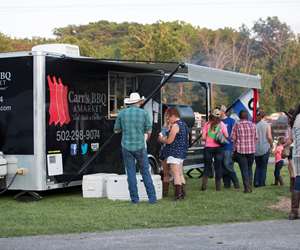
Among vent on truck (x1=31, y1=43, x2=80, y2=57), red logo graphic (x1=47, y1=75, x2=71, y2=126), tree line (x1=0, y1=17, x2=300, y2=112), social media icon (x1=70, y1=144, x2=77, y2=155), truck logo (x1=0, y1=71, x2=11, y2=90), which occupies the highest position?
tree line (x1=0, y1=17, x2=300, y2=112)

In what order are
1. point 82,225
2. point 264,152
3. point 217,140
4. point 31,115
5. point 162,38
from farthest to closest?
point 162,38
point 264,152
point 217,140
point 31,115
point 82,225

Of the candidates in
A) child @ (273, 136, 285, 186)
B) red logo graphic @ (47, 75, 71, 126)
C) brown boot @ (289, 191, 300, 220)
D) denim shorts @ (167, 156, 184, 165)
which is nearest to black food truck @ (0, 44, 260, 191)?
red logo graphic @ (47, 75, 71, 126)

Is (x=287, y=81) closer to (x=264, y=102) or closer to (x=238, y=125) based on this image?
(x=264, y=102)

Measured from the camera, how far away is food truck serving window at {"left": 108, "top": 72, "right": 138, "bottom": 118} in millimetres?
12938

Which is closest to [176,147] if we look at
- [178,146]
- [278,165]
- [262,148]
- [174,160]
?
[178,146]

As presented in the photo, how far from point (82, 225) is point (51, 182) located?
2711 millimetres

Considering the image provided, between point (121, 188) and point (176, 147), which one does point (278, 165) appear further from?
point (121, 188)

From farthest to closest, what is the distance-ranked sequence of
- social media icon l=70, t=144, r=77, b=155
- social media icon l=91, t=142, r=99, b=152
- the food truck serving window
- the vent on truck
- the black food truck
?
the food truck serving window → social media icon l=91, t=142, r=99, b=152 → the vent on truck → social media icon l=70, t=144, r=77, b=155 → the black food truck

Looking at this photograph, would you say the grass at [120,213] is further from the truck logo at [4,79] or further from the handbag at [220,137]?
the truck logo at [4,79]

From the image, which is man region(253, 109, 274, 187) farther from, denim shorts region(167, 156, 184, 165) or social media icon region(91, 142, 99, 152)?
social media icon region(91, 142, 99, 152)

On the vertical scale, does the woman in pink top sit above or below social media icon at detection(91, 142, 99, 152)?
below

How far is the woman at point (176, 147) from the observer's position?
11.4 meters

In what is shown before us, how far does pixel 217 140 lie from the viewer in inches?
507

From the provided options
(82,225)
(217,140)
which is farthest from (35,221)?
(217,140)
